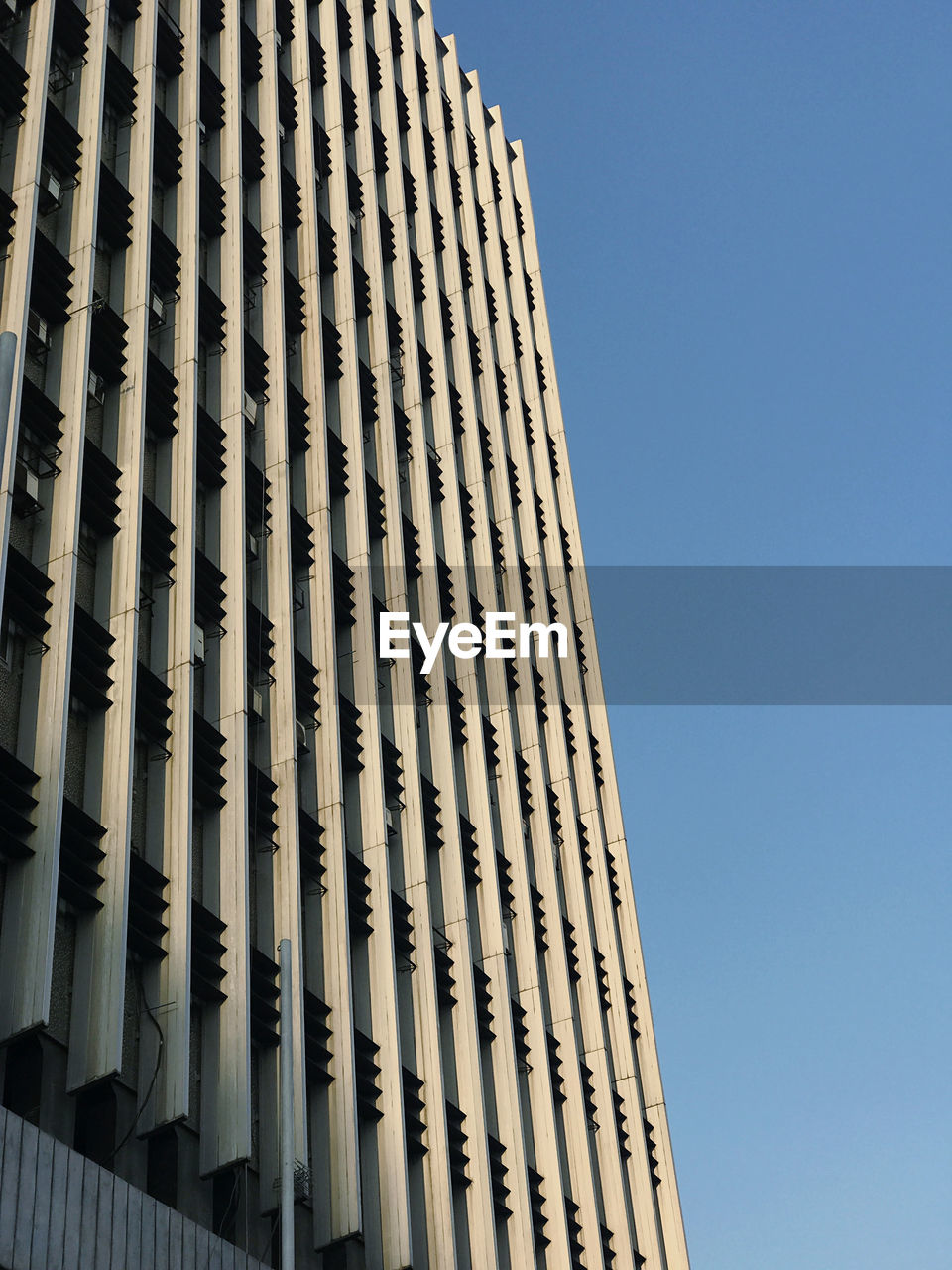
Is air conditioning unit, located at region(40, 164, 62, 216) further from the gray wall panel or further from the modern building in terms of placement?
the gray wall panel

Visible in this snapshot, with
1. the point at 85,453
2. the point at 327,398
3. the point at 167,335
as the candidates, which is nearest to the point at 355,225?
the point at 327,398

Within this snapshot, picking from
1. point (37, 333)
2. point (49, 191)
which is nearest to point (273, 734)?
point (37, 333)

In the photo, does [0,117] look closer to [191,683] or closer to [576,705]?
[191,683]

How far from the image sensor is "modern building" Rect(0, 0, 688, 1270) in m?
24.6

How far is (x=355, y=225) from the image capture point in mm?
49812

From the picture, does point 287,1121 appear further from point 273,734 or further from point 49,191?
point 49,191

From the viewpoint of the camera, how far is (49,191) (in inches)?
1266

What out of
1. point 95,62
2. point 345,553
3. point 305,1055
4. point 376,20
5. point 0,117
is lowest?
point 305,1055

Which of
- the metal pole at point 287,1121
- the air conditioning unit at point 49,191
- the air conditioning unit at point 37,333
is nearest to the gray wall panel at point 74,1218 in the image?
the metal pole at point 287,1121

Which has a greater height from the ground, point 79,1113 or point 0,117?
point 0,117

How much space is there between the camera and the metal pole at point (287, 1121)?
74.7 feet

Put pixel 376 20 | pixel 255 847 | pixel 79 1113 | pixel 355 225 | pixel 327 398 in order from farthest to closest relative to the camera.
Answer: pixel 376 20 < pixel 355 225 < pixel 327 398 < pixel 255 847 < pixel 79 1113

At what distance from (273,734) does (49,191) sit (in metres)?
11.5

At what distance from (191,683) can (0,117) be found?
12.1m
